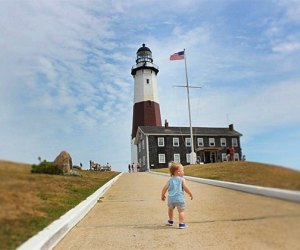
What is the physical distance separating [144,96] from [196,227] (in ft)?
176

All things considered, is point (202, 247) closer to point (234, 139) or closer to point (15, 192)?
point (15, 192)

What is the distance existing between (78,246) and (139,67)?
57.3 m

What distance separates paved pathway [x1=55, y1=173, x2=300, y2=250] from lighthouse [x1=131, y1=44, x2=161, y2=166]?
162 feet

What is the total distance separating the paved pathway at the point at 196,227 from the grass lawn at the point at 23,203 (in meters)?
0.60

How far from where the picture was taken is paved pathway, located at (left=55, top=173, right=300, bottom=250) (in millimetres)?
1646

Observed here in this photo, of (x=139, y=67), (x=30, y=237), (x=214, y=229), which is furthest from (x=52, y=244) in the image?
(x=139, y=67)

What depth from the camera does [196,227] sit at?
670 centimetres

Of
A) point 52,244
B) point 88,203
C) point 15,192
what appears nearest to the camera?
point 15,192

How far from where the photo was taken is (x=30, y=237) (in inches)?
218

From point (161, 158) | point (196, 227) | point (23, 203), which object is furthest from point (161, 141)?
point (23, 203)

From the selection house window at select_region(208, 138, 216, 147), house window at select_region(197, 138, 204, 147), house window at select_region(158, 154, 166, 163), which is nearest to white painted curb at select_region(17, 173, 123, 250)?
house window at select_region(158, 154, 166, 163)

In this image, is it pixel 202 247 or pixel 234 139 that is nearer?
pixel 202 247

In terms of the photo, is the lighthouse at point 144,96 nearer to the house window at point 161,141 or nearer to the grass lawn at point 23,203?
the house window at point 161,141

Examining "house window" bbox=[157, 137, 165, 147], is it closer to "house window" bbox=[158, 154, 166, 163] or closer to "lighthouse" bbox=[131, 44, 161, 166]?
"house window" bbox=[158, 154, 166, 163]
